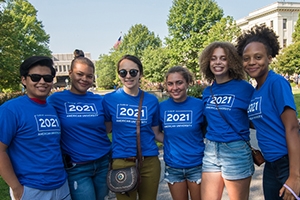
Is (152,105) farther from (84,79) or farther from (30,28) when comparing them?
(30,28)

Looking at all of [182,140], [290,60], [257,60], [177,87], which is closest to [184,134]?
[182,140]

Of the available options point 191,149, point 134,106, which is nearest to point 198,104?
point 191,149

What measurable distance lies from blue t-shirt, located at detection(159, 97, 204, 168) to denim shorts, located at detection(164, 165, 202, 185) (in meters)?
0.06

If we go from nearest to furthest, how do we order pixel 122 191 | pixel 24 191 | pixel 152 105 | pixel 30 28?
pixel 24 191
pixel 122 191
pixel 152 105
pixel 30 28

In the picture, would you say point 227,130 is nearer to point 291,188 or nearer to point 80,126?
point 291,188

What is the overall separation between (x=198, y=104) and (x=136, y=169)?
1079 mm

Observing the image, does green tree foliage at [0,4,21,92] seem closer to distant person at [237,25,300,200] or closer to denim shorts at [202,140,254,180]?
denim shorts at [202,140,254,180]

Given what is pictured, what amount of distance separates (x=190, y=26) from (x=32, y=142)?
3588 cm

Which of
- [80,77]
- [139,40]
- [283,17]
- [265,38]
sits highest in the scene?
[283,17]

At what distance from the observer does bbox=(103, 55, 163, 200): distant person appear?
2.88 meters

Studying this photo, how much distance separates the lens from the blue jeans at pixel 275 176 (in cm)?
224

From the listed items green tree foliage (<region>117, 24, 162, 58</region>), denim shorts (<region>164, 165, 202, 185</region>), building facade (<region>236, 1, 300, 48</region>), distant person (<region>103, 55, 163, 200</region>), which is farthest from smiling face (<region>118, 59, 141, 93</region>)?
building facade (<region>236, 1, 300, 48</region>)

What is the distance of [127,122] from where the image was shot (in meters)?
2.89

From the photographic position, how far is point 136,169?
111 inches
